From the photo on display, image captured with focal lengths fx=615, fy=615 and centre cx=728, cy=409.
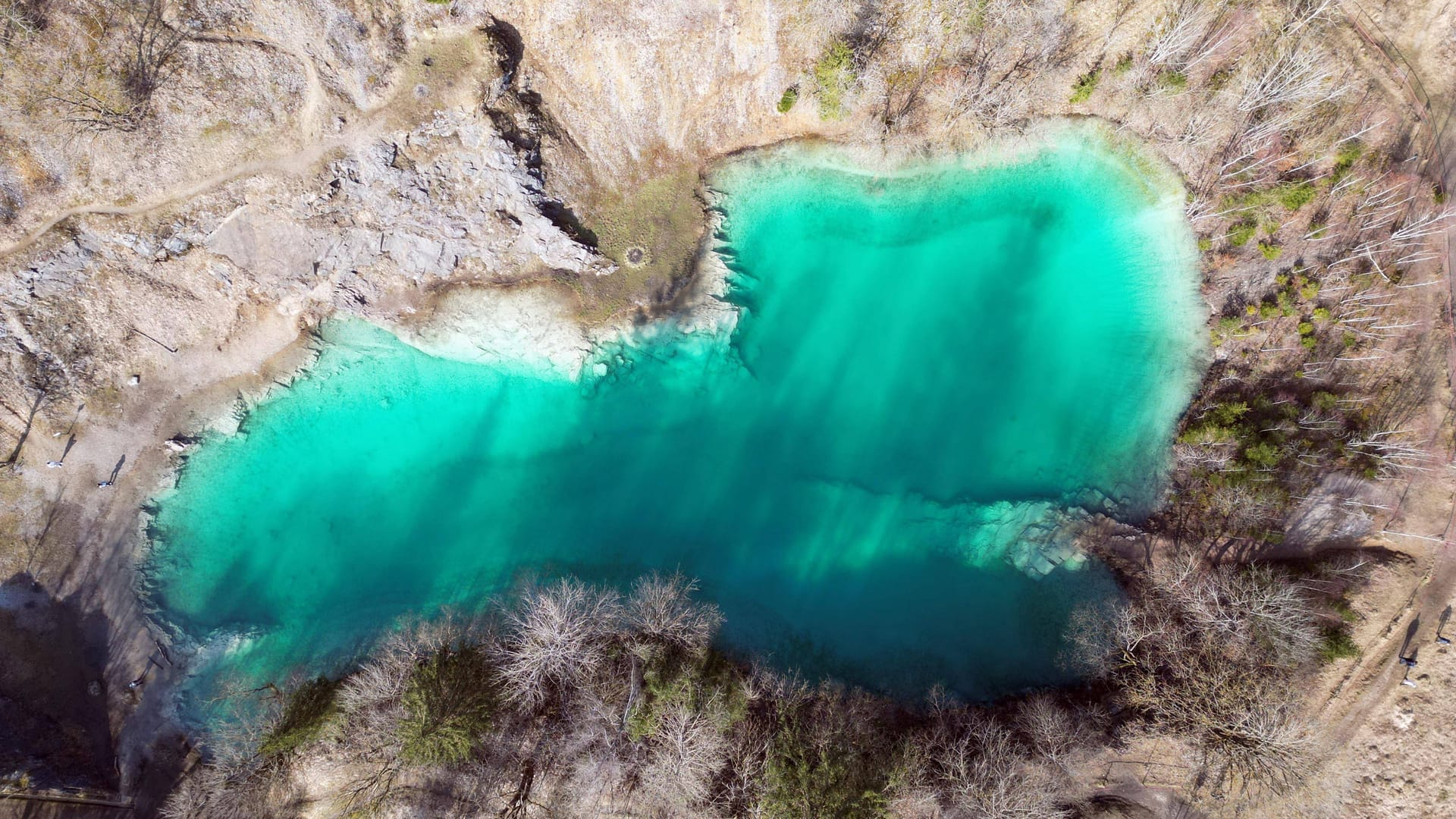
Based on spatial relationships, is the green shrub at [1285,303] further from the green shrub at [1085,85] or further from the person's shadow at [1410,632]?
the person's shadow at [1410,632]

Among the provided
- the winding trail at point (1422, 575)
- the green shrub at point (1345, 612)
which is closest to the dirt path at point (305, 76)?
the winding trail at point (1422, 575)

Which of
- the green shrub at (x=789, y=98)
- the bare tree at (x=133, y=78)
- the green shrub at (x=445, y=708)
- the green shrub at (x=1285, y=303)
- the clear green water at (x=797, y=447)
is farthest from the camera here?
the clear green water at (x=797, y=447)

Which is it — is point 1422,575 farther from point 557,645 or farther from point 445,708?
point 445,708

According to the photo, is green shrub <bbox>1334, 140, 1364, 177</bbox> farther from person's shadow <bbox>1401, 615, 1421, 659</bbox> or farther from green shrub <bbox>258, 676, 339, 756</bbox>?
green shrub <bbox>258, 676, 339, 756</bbox>

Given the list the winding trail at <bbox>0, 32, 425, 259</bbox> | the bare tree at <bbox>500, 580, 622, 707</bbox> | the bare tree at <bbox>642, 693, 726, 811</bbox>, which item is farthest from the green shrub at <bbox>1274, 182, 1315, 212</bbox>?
the winding trail at <bbox>0, 32, 425, 259</bbox>

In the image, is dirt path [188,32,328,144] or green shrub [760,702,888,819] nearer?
green shrub [760,702,888,819]

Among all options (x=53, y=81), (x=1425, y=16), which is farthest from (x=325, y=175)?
(x=1425, y=16)

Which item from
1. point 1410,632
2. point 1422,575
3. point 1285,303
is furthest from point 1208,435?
point 1410,632
